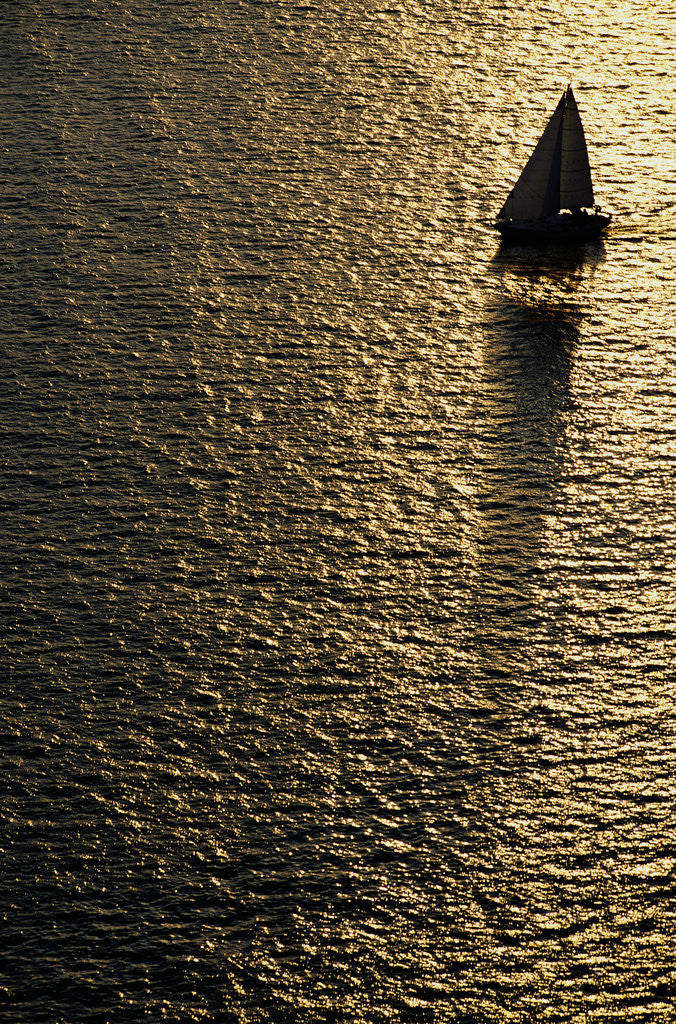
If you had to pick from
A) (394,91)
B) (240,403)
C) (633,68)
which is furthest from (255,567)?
(633,68)

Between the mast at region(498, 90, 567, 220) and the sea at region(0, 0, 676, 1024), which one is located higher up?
the mast at region(498, 90, 567, 220)

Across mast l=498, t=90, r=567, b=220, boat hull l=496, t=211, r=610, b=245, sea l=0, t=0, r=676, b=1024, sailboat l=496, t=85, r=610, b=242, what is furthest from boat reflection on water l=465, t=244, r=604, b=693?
mast l=498, t=90, r=567, b=220

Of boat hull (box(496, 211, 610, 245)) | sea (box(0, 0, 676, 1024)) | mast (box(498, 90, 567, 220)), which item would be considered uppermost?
mast (box(498, 90, 567, 220))

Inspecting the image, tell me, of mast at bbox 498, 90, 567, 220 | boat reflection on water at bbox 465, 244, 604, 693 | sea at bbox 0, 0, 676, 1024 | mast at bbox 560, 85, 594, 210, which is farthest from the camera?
mast at bbox 560, 85, 594, 210

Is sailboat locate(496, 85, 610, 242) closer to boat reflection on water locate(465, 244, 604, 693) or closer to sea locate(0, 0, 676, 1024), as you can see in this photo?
boat reflection on water locate(465, 244, 604, 693)

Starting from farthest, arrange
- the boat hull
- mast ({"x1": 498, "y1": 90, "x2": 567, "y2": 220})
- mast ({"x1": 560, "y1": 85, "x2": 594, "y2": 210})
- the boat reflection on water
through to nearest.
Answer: the boat hull < mast ({"x1": 560, "y1": 85, "x2": 594, "y2": 210}) < mast ({"x1": 498, "y1": 90, "x2": 567, "y2": 220}) < the boat reflection on water

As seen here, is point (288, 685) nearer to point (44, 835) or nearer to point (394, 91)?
point (44, 835)

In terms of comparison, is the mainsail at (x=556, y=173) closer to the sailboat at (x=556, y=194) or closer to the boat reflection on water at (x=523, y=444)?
the sailboat at (x=556, y=194)

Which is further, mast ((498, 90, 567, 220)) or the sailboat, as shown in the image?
the sailboat
